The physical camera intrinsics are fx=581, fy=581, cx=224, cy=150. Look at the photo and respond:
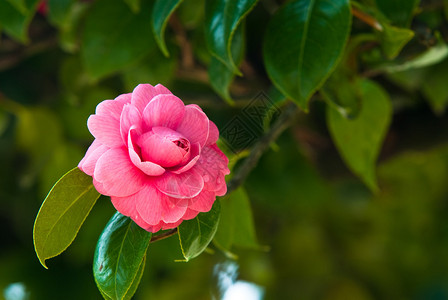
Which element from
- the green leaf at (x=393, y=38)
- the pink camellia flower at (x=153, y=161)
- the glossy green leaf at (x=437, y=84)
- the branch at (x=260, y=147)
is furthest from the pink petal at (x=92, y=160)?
the glossy green leaf at (x=437, y=84)

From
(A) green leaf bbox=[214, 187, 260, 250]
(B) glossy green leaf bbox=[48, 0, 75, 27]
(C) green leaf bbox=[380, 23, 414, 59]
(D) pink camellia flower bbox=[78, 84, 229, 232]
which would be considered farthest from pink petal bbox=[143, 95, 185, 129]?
(B) glossy green leaf bbox=[48, 0, 75, 27]

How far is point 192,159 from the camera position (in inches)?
14.1

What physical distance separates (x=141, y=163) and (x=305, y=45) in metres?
0.21

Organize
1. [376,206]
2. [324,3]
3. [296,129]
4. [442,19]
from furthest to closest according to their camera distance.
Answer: [376,206] < [296,129] < [442,19] < [324,3]

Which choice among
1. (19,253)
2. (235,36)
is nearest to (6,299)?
(19,253)

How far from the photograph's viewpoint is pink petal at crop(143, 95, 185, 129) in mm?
366

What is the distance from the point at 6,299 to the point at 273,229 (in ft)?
1.82

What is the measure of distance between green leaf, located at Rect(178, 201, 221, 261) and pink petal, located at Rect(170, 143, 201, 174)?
0.14ft

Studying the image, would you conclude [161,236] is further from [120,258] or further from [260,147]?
[260,147]

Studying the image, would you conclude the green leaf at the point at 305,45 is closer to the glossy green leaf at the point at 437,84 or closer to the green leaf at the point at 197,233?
the green leaf at the point at 197,233

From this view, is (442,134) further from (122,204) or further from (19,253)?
(19,253)

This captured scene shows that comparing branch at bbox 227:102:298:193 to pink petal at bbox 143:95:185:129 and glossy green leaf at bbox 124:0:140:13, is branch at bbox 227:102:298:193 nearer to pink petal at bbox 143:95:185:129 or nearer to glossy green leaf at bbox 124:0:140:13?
pink petal at bbox 143:95:185:129

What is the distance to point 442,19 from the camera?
25.5 inches

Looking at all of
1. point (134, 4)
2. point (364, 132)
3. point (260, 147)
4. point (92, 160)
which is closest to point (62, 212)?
point (92, 160)
